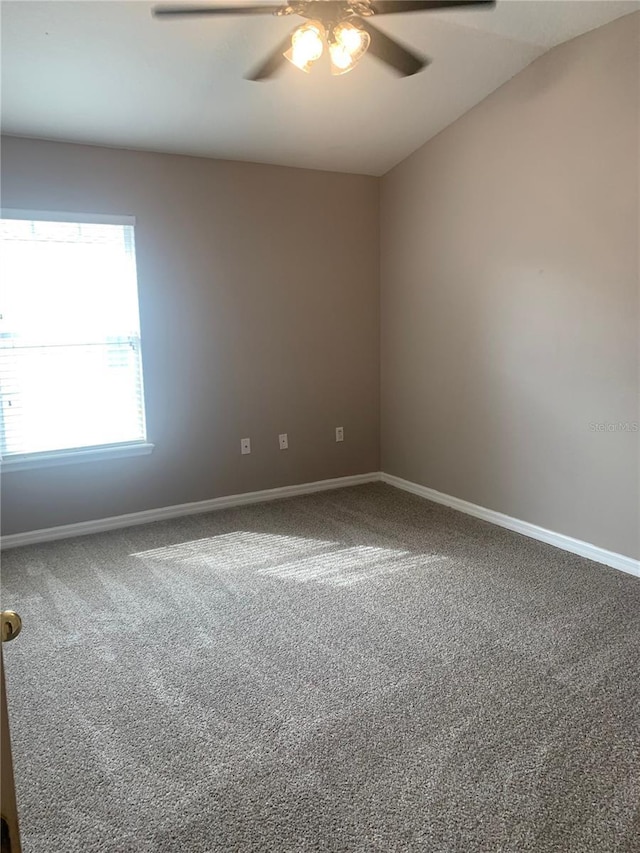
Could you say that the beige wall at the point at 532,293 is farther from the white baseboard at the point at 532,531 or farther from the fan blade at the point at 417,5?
the fan blade at the point at 417,5

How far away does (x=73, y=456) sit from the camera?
3730 mm

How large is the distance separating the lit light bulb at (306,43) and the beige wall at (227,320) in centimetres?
182

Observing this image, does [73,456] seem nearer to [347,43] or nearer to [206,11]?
[206,11]

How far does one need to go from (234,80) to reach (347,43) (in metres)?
1.14

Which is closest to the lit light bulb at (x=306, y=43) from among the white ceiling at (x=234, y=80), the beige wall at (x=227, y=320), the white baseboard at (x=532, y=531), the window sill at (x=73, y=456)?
the white ceiling at (x=234, y=80)

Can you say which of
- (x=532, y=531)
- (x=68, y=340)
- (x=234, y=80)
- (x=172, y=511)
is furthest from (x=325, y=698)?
(x=234, y=80)

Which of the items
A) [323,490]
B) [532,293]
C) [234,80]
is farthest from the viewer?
[323,490]

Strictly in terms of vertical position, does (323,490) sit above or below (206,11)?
below

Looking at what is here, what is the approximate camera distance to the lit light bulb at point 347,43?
7.10 feet

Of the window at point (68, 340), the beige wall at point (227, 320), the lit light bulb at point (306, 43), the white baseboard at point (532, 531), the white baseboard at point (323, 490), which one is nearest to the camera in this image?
the lit light bulb at point (306, 43)

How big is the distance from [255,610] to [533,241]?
254 centimetres

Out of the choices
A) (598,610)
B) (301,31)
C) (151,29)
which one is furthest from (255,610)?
(151,29)

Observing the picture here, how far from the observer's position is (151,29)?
2658mm

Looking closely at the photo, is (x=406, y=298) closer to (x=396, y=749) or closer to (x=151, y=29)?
(x=151, y=29)
